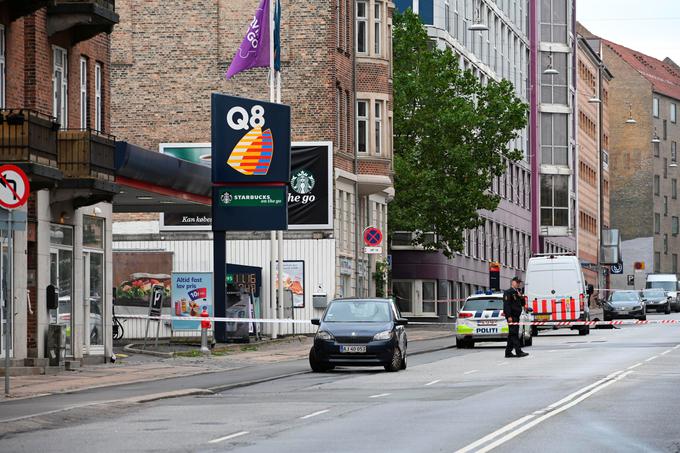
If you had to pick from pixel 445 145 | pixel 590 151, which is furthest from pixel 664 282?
pixel 445 145

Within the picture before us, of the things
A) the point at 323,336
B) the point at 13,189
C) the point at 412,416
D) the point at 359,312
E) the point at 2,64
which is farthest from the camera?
the point at 359,312

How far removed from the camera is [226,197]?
4144 centimetres

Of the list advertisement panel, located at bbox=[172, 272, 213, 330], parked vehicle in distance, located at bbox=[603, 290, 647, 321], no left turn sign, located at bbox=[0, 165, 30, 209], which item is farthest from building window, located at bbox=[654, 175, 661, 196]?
no left turn sign, located at bbox=[0, 165, 30, 209]

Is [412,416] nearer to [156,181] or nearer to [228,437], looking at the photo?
[228,437]

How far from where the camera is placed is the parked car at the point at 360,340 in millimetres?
32156

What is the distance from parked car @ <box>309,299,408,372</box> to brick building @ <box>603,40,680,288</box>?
11650 centimetres

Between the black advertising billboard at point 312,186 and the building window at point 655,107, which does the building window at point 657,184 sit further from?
the black advertising billboard at point 312,186

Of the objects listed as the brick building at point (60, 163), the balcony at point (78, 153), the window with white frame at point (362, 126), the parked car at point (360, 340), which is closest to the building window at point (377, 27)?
the window with white frame at point (362, 126)

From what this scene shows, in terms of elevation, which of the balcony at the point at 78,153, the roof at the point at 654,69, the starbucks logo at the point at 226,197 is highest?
the roof at the point at 654,69

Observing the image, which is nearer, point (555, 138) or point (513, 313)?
point (513, 313)

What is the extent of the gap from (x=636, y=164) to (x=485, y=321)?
109 meters

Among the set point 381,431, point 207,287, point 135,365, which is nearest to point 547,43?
point 207,287

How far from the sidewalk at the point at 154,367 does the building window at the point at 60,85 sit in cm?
496

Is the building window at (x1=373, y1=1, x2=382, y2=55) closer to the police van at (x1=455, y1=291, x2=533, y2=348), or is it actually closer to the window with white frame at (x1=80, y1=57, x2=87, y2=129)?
the police van at (x1=455, y1=291, x2=533, y2=348)
